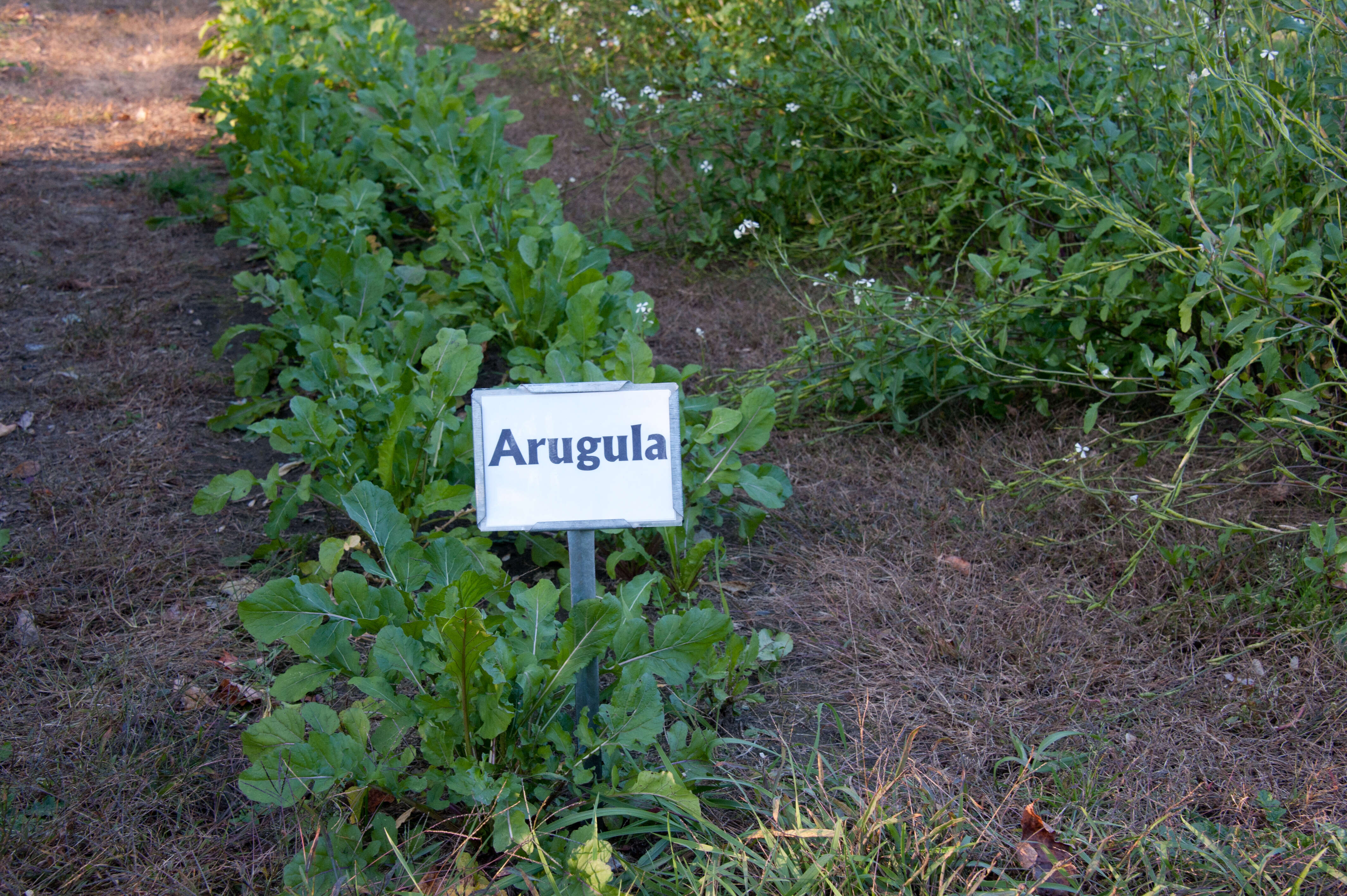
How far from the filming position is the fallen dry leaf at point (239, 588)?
241cm

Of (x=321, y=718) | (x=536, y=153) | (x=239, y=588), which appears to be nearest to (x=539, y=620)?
(x=321, y=718)

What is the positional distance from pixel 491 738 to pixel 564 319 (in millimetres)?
1651

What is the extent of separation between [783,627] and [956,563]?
0.51m

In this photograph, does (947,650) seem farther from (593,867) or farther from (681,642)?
(593,867)

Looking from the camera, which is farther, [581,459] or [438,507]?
[438,507]

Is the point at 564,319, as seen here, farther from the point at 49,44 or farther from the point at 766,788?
the point at 49,44

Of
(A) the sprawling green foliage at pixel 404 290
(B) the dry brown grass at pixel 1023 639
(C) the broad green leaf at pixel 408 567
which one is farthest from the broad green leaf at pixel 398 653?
(B) the dry brown grass at pixel 1023 639

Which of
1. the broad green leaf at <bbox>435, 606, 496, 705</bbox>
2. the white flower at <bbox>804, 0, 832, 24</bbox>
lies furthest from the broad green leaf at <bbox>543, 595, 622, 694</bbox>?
the white flower at <bbox>804, 0, 832, 24</bbox>

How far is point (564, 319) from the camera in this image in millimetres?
3072

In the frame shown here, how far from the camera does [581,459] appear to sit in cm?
167

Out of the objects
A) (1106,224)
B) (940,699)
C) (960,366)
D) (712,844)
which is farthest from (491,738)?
(1106,224)

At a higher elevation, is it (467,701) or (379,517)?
(379,517)

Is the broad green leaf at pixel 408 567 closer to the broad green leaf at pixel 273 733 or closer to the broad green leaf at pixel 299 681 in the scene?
the broad green leaf at pixel 299 681

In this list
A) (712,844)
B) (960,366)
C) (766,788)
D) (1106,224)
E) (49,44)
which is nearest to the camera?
(712,844)
